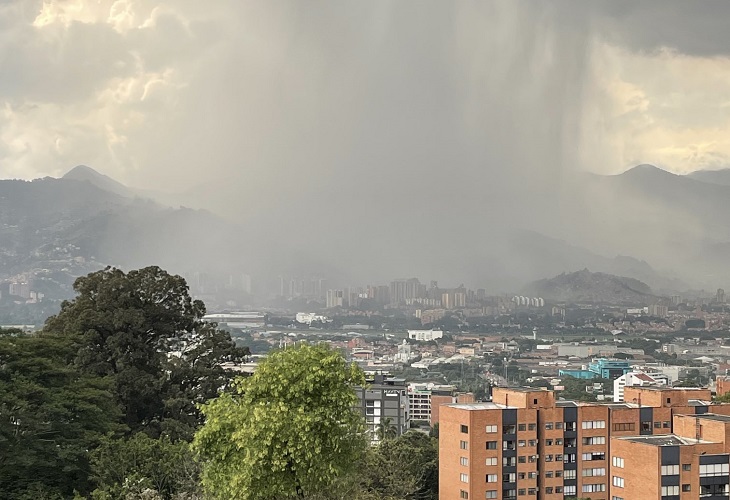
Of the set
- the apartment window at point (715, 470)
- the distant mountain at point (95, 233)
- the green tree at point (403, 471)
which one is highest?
the distant mountain at point (95, 233)

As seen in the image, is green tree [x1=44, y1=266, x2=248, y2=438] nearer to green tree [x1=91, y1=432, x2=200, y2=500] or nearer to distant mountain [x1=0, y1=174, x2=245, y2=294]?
green tree [x1=91, y1=432, x2=200, y2=500]

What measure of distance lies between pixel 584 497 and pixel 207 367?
7.35 metres

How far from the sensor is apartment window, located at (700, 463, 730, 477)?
1227 cm

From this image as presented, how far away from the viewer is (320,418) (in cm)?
811

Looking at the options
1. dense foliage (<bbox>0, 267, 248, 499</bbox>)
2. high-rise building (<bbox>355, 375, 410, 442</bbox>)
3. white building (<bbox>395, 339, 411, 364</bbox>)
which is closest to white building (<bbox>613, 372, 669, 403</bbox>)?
high-rise building (<bbox>355, 375, 410, 442</bbox>)

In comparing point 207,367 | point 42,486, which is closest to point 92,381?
point 42,486

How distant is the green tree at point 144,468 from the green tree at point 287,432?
138 cm

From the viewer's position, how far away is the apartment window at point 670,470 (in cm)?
1196

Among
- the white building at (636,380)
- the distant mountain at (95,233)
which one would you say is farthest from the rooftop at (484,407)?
the distant mountain at (95,233)

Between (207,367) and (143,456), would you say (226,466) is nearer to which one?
(143,456)

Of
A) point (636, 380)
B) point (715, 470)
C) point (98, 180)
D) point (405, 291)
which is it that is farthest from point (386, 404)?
point (98, 180)

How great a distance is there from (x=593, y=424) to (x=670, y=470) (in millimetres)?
4978

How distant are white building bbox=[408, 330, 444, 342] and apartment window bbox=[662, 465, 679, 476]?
201 feet

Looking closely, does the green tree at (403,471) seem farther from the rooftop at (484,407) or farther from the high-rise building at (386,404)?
the high-rise building at (386,404)
